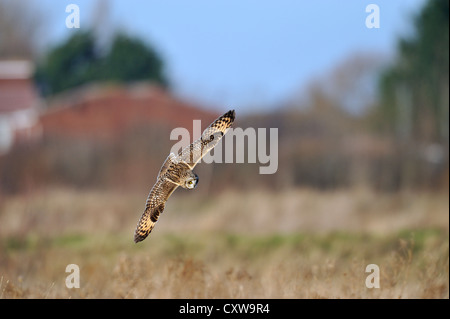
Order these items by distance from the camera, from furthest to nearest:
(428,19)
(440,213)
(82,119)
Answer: (82,119), (428,19), (440,213)

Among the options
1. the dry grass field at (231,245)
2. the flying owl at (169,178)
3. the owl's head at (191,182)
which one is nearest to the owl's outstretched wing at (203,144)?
the flying owl at (169,178)

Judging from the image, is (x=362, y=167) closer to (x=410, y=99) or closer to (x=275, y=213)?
(x=410, y=99)

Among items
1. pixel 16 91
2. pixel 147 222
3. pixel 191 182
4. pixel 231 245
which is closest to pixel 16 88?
pixel 16 91

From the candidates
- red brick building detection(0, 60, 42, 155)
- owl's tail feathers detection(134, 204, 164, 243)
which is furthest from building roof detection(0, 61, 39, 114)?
owl's tail feathers detection(134, 204, 164, 243)

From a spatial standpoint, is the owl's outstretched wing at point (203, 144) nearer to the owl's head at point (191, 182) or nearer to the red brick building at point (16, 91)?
the owl's head at point (191, 182)

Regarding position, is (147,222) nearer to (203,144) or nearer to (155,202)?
(155,202)

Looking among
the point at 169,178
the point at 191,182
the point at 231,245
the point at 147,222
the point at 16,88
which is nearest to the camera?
the point at 191,182

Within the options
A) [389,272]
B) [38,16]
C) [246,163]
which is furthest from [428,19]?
[38,16]
